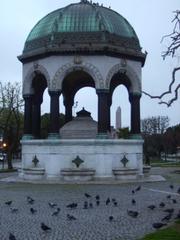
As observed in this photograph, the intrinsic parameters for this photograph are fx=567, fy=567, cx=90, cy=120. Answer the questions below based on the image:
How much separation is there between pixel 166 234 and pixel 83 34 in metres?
21.0

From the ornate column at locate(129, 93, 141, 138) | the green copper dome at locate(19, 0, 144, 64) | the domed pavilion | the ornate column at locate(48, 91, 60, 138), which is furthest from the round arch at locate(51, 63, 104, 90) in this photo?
the ornate column at locate(129, 93, 141, 138)

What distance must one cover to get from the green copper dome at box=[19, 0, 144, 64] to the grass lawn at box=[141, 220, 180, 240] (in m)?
19.5

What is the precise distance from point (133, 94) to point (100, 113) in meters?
3.04

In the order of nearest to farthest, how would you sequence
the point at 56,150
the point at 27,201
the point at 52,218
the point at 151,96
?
the point at 151,96 → the point at 52,218 → the point at 27,201 → the point at 56,150

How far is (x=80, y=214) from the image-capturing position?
1631 centimetres

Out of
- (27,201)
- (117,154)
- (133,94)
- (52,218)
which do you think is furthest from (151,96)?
(133,94)

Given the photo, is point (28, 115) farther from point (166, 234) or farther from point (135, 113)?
point (166, 234)

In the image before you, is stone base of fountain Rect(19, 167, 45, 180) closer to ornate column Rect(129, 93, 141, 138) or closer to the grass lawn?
ornate column Rect(129, 93, 141, 138)

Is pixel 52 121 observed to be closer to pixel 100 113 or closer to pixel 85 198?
pixel 100 113

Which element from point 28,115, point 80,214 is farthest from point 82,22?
point 80,214

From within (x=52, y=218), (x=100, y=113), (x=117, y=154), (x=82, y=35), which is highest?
(x=82, y=35)

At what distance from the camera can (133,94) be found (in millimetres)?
33281

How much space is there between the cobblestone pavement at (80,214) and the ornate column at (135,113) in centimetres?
885

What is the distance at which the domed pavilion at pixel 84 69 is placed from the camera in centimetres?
3002
